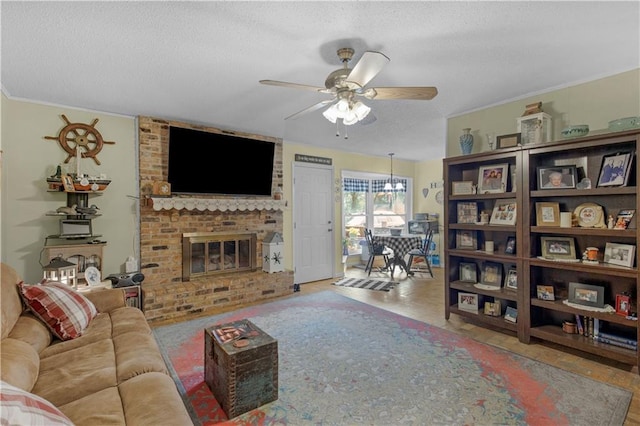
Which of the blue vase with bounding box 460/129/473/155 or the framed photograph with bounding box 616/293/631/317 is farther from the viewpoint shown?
the blue vase with bounding box 460/129/473/155

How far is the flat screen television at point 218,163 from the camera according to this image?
389 centimetres

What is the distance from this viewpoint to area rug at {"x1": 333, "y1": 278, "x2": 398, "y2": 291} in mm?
4930

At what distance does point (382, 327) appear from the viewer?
126 inches

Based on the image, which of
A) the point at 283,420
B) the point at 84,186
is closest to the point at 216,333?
the point at 283,420

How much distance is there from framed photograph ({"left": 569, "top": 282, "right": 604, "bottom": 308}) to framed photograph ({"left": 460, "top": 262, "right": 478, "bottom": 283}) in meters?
0.87

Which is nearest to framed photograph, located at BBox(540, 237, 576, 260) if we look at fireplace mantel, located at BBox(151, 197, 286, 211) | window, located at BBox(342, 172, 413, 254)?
fireplace mantel, located at BBox(151, 197, 286, 211)

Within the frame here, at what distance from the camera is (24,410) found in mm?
896

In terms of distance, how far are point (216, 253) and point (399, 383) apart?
2998 millimetres

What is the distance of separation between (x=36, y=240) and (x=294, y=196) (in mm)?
3256

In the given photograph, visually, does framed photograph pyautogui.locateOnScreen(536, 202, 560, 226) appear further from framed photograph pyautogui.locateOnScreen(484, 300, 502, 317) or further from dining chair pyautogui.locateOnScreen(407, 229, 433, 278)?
dining chair pyautogui.locateOnScreen(407, 229, 433, 278)

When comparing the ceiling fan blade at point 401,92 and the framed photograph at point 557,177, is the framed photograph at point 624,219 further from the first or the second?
the ceiling fan blade at point 401,92

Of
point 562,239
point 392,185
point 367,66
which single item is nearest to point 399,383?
point 562,239

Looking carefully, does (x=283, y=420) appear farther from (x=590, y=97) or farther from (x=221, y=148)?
(x=590, y=97)

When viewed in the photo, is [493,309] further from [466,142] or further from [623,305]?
[466,142]
